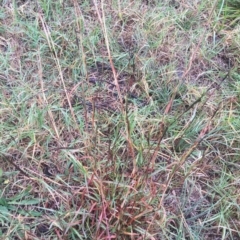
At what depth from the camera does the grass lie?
4.92 feet

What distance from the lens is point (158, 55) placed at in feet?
6.80

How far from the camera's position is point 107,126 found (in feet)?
5.81

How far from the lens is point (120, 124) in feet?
5.76

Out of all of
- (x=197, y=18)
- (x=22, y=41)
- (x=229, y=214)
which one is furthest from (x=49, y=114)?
(x=197, y=18)

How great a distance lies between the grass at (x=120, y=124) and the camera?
1.50 metres

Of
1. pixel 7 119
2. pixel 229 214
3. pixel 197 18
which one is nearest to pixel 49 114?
pixel 7 119

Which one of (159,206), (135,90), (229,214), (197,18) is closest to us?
(159,206)

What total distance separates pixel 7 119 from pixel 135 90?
0.57 m

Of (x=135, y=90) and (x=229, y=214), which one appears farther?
(x=135, y=90)

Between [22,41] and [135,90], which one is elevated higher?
[22,41]

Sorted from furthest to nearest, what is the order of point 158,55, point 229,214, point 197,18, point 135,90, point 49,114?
Answer: 1. point 197,18
2. point 158,55
3. point 135,90
4. point 49,114
5. point 229,214

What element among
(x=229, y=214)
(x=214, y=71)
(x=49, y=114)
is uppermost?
(x=49, y=114)

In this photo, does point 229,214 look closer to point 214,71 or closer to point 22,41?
point 214,71

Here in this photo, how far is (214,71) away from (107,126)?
0.63 m
